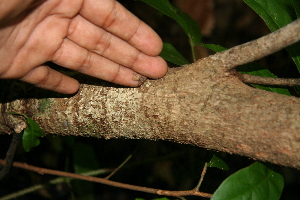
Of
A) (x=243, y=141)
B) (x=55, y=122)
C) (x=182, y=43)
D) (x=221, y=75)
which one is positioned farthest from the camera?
(x=182, y=43)

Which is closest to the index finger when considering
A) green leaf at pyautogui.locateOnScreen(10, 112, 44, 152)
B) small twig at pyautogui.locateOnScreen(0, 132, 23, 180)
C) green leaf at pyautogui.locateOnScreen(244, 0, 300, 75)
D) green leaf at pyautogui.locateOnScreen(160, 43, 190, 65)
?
green leaf at pyautogui.locateOnScreen(160, 43, 190, 65)

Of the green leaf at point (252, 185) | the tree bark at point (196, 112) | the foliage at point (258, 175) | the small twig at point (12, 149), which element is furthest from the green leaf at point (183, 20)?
the small twig at point (12, 149)

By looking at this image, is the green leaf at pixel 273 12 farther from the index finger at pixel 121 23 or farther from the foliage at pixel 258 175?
the index finger at pixel 121 23

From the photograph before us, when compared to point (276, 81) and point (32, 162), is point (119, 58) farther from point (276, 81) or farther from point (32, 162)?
point (32, 162)

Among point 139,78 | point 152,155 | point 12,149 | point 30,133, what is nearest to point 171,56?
point 139,78

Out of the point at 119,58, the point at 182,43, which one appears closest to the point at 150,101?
the point at 119,58

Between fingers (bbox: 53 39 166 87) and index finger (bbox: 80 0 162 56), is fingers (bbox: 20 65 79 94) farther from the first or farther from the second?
index finger (bbox: 80 0 162 56)
